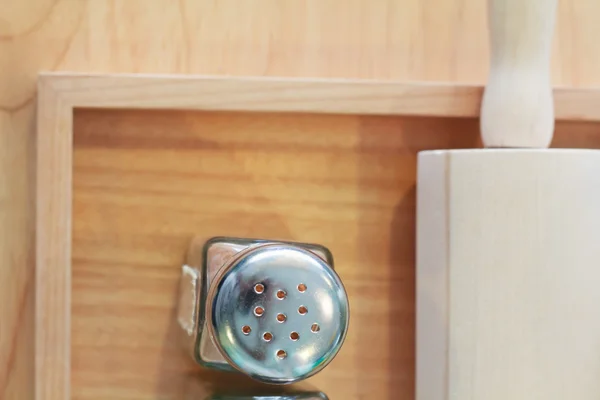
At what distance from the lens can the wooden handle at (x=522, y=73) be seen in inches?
14.5

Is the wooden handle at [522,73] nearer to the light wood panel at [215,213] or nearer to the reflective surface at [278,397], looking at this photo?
the light wood panel at [215,213]

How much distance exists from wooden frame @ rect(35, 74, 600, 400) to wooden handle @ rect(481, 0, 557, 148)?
4 centimetres

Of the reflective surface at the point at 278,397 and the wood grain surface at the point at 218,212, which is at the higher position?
the wood grain surface at the point at 218,212

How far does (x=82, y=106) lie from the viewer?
0.40 metres

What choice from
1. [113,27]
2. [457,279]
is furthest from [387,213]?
[113,27]

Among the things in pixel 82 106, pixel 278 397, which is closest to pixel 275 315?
pixel 278 397

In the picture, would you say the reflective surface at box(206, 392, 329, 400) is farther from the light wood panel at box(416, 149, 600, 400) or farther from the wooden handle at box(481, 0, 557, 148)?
the wooden handle at box(481, 0, 557, 148)

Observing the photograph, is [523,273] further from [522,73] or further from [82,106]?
[82,106]

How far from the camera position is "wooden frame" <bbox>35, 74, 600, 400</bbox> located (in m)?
0.40

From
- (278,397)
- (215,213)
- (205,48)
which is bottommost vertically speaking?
(278,397)

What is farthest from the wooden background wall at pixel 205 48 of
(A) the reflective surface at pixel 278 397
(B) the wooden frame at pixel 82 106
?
(A) the reflective surface at pixel 278 397

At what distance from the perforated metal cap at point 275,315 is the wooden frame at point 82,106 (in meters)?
0.12

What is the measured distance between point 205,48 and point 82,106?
3.5 inches

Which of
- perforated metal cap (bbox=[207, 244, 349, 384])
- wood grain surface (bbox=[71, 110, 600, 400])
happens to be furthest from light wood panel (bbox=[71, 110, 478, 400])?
perforated metal cap (bbox=[207, 244, 349, 384])
